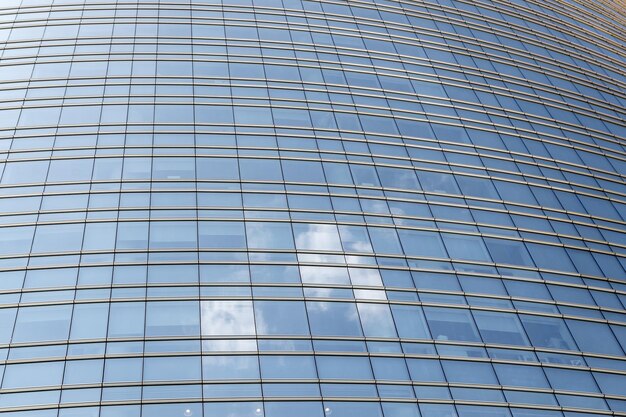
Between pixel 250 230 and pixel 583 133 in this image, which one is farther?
pixel 583 133

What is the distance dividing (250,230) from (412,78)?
57.3 ft

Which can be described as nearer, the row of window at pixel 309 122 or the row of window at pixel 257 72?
the row of window at pixel 309 122

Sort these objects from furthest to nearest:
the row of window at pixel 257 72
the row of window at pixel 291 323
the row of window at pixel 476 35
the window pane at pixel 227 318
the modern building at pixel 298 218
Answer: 1. the row of window at pixel 476 35
2. the row of window at pixel 257 72
3. the window pane at pixel 227 318
4. the row of window at pixel 291 323
5. the modern building at pixel 298 218

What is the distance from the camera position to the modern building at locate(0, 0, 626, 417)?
31062 mm

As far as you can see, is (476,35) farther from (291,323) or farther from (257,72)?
(291,323)

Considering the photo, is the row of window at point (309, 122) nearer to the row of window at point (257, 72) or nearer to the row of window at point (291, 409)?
the row of window at point (257, 72)

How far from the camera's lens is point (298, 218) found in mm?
37188

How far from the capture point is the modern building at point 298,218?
31062 mm

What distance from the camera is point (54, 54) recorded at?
44781 mm

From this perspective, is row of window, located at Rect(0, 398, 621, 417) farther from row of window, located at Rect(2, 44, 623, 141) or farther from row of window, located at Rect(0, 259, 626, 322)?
row of window, located at Rect(2, 44, 623, 141)

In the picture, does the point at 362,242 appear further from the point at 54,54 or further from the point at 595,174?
the point at 54,54

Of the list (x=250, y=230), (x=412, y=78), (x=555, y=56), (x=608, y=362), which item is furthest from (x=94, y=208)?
(x=555, y=56)

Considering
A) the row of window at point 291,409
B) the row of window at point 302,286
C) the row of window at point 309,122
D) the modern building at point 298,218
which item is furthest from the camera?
the row of window at point 309,122

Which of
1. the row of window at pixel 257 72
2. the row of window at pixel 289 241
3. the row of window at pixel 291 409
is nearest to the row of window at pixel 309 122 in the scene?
the row of window at pixel 257 72
